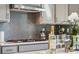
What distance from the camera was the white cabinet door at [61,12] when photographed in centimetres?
230

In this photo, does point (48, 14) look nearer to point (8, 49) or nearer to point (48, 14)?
point (48, 14)

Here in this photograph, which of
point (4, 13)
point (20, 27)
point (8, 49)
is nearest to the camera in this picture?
point (8, 49)

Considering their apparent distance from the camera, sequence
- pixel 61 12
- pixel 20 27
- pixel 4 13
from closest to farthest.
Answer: pixel 61 12, pixel 4 13, pixel 20 27

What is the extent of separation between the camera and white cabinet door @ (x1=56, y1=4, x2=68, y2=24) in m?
2.30

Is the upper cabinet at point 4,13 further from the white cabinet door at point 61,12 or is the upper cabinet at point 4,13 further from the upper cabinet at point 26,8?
the white cabinet door at point 61,12

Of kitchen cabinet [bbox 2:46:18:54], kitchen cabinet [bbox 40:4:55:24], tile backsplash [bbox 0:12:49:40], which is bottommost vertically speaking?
kitchen cabinet [bbox 2:46:18:54]

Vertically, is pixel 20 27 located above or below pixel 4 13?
below

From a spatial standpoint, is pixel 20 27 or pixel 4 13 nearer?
pixel 4 13

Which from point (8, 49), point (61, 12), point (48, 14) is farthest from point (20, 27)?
point (61, 12)

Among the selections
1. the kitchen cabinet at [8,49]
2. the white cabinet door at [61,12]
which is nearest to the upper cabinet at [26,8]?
the white cabinet door at [61,12]

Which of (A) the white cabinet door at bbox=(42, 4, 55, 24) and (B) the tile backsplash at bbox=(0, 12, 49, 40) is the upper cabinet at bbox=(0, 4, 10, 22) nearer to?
(B) the tile backsplash at bbox=(0, 12, 49, 40)

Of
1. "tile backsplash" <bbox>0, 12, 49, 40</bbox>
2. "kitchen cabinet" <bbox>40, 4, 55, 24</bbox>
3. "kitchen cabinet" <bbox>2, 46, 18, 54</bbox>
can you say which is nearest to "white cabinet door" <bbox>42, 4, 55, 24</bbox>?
"kitchen cabinet" <bbox>40, 4, 55, 24</bbox>

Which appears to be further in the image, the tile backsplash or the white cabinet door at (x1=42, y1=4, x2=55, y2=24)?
the tile backsplash

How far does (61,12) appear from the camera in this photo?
238 centimetres
